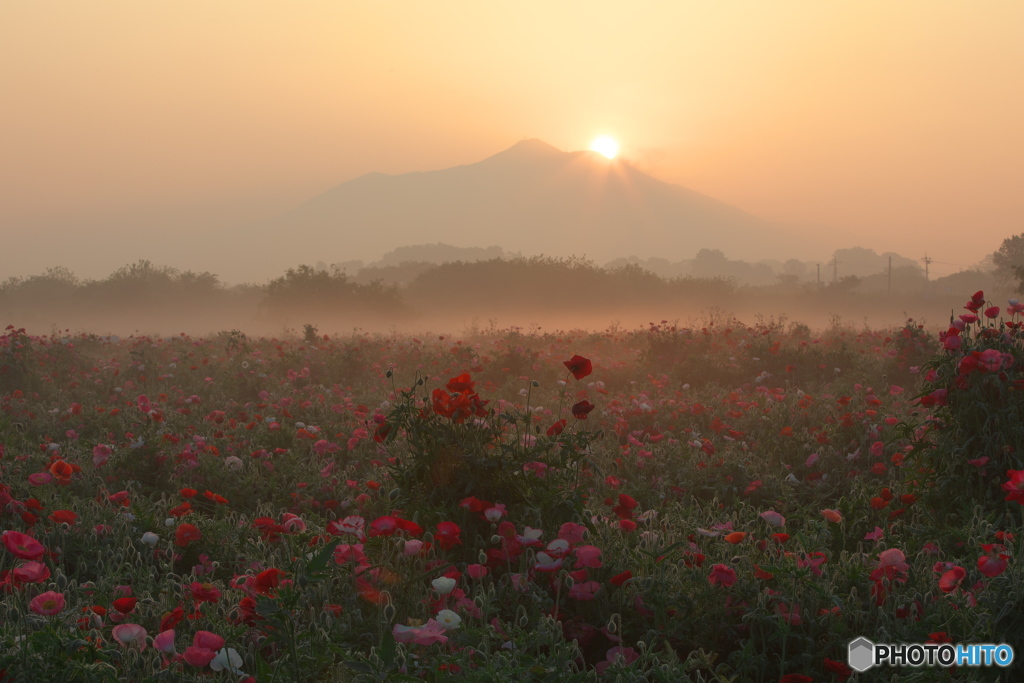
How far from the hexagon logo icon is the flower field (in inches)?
2.2

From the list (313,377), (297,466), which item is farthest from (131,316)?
(297,466)

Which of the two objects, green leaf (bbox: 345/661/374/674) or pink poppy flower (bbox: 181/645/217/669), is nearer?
green leaf (bbox: 345/661/374/674)

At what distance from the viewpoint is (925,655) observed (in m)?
2.20

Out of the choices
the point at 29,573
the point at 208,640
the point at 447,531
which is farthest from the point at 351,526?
the point at 29,573

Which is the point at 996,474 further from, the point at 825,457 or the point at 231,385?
the point at 231,385

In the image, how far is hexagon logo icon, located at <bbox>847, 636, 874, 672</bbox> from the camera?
7.09 feet

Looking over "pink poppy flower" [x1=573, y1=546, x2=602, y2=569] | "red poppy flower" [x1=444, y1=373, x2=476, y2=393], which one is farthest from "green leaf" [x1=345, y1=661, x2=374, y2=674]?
"red poppy flower" [x1=444, y1=373, x2=476, y2=393]

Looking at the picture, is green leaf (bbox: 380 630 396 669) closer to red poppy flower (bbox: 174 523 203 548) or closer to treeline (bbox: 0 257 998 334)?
red poppy flower (bbox: 174 523 203 548)

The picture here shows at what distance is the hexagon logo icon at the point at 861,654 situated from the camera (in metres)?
2.16

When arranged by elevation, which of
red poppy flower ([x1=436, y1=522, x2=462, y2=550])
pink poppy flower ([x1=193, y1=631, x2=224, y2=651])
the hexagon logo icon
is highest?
red poppy flower ([x1=436, y1=522, x2=462, y2=550])

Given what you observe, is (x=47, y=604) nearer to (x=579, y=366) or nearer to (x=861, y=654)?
(x=579, y=366)

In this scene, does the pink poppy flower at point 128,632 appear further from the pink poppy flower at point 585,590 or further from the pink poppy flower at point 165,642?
the pink poppy flower at point 585,590

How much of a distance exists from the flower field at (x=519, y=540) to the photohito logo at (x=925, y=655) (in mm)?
49

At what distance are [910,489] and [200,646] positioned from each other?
374 centimetres
